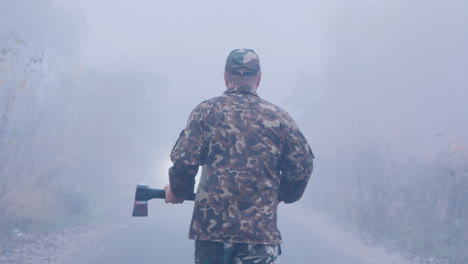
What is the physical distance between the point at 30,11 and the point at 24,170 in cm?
1212

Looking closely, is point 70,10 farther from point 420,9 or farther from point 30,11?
point 420,9

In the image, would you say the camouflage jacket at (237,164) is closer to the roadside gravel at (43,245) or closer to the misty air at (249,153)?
the misty air at (249,153)

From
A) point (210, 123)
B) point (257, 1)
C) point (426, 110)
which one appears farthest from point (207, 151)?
point (257, 1)

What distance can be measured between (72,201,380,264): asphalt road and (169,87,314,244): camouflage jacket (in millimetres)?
5510

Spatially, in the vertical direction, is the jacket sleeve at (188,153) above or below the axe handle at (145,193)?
above

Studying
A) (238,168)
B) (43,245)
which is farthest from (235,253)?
(43,245)

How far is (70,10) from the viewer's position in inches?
1058

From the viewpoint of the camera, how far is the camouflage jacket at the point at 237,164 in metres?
2.71

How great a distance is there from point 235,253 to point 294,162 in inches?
24.7

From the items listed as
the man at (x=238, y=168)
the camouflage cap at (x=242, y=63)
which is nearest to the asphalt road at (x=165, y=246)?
the man at (x=238, y=168)

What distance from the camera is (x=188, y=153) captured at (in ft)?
9.16

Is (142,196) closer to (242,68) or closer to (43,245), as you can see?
(242,68)

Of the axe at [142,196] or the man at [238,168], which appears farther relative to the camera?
the axe at [142,196]

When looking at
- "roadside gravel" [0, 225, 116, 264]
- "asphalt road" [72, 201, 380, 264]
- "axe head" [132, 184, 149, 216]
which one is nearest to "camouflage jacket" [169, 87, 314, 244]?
"axe head" [132, 184, 149, 216]
